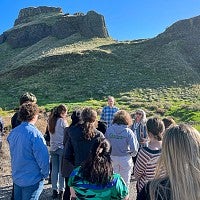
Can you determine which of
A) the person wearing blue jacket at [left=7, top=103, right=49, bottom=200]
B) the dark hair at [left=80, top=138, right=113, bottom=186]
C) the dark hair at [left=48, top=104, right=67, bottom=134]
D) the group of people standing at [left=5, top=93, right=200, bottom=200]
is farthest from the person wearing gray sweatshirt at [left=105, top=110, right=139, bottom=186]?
the dark hair at [left=80, top=138, right=113, bottom=186]

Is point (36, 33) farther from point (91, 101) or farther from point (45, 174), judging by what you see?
point (45, 174)

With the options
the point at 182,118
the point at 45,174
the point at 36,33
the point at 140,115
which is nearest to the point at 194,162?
the point at 45,174

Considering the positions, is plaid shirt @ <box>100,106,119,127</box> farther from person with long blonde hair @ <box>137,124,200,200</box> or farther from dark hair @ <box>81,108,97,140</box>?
person with long blonde hair @ <box>137,124,200,200</box>

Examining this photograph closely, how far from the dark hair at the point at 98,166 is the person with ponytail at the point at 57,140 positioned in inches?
175

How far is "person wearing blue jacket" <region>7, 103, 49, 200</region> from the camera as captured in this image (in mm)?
6141

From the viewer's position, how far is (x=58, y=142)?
9453 mm

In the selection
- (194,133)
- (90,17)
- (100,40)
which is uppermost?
(90,17)

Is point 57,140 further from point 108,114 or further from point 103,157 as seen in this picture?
point 103,157

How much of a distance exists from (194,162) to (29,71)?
67205 millimetres

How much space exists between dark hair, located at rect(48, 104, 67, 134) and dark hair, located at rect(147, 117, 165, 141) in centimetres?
321

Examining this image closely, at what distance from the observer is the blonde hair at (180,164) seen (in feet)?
10.8

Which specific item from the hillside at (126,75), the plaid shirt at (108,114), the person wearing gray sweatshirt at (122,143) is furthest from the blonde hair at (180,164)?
the hillside at (126,75)

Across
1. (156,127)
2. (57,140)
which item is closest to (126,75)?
(57,140)

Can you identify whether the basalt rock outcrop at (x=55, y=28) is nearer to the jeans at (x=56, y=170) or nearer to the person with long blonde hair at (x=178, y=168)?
the jeans at (x=56, y=170)
